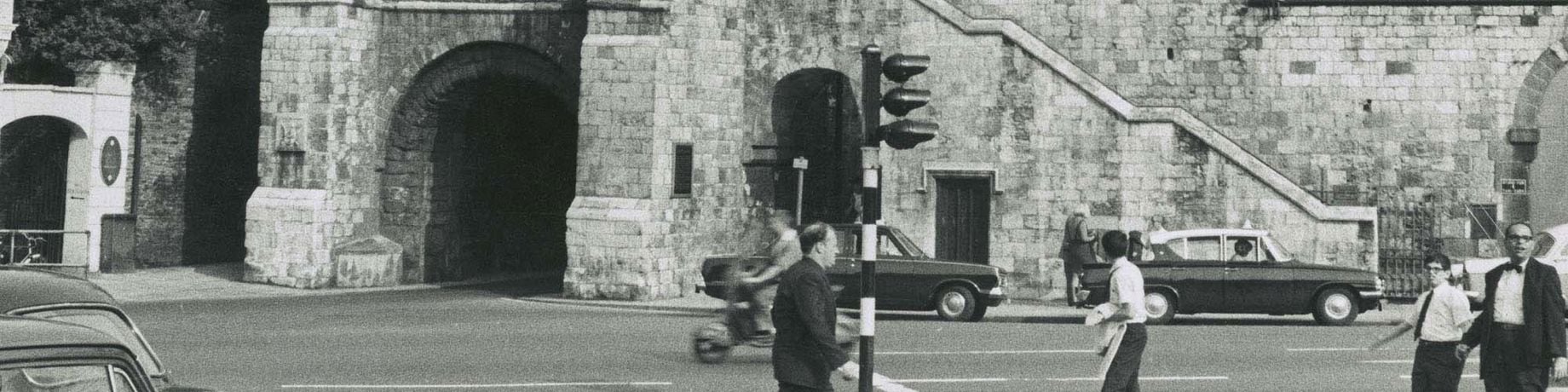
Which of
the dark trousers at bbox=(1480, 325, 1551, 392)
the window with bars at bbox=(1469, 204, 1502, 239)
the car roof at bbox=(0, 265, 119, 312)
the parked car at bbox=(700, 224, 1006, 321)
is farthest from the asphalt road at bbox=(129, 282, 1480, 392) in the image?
the window with bars at bbox=(1469, 204, 1502, 239)

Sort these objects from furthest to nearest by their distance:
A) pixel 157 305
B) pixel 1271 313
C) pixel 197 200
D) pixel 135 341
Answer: pixel 197 200 → pixel 157 305 → pixel 1271 313 → pixel 135 341

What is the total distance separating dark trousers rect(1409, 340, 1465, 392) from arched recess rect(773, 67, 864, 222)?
15395 mm

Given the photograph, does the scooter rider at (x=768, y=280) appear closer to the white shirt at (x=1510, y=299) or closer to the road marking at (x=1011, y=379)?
the road marking at (x=1011, y=379)

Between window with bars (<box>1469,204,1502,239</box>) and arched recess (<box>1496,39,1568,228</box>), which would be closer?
arched recess (<box>1496,39,1568,228</box>)

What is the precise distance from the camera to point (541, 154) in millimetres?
30797

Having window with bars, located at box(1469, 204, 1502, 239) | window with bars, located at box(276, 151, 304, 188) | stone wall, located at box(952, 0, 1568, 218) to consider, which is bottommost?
window with bars, located at box(1469, 204, 1502, 239)

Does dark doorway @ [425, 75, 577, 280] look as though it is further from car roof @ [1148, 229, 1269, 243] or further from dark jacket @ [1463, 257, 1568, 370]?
dark jacket @ [1463, 257, 1568, 370]

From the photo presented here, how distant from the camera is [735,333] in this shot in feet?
54.4

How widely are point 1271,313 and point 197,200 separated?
18.6m

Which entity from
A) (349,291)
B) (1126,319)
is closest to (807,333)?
(1126,319)

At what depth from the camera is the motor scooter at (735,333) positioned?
54.0ft

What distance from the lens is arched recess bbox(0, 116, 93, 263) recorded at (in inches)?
1063

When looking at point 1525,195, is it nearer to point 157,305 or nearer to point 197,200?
point 157,305

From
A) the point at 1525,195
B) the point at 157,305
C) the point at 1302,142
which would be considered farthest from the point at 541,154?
the point at 1525,195
